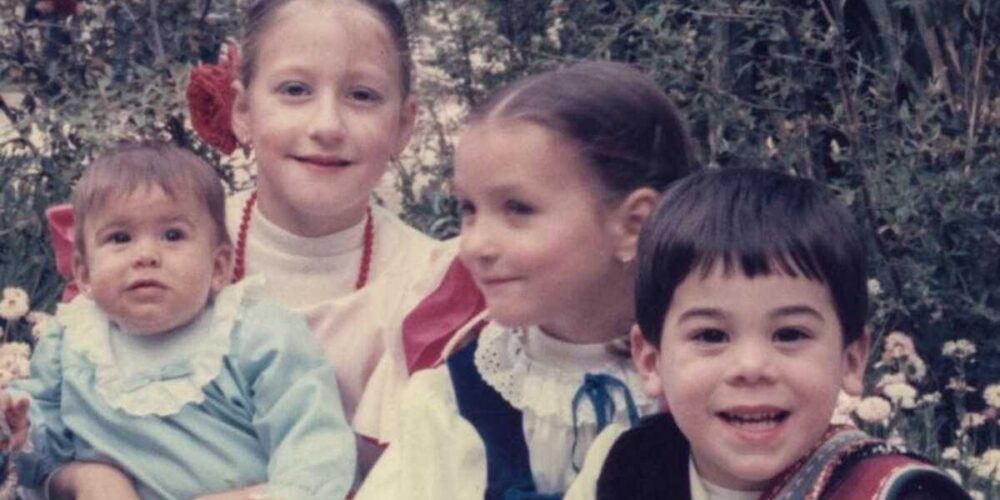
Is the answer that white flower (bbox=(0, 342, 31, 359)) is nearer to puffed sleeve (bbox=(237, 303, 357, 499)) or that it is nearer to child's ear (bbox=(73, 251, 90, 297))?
child's ear (bbox=(73, 251, 90, 297))

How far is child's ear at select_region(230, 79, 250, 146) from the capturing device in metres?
4.02

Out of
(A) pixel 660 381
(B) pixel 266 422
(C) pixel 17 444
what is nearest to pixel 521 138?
(A) pixel 660 381

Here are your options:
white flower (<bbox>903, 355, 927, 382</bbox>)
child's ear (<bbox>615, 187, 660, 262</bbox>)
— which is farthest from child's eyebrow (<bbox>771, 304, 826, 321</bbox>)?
white flower (<bbox>903, 355, 927, 382</bbox>)

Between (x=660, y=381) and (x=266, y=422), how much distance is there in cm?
101

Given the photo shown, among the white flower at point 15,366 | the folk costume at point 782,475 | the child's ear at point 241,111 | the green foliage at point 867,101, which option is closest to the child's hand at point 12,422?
the white flower at point 15,366

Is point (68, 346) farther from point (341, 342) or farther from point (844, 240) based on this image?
→ point (844, 240)

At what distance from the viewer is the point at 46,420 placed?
3699 millimetres

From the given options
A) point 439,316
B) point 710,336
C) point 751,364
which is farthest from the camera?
point 439,316

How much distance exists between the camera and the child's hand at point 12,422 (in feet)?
11.0

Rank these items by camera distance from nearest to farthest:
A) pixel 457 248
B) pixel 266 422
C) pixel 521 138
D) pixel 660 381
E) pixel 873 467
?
1. pixel 873 467
2. pixel 660 381
3. pixel 521 138
4. pixel 266 422
5. pixel 457 248

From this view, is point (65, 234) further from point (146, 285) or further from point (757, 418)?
point (757, 418)

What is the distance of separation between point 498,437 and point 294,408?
0.49 meters

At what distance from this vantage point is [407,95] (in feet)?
13.1

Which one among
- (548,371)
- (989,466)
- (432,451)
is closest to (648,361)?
(548,371)
